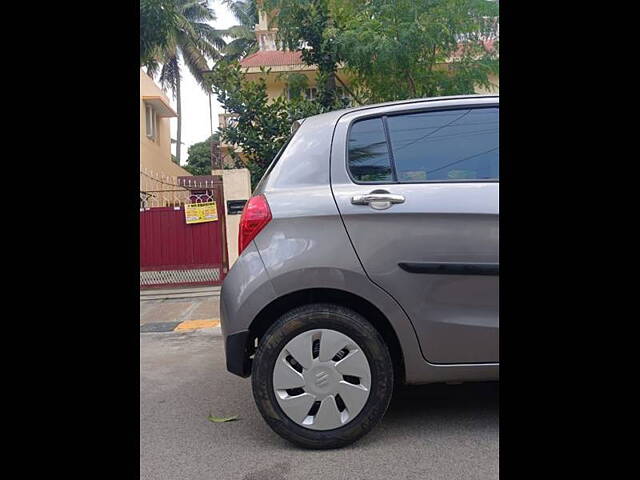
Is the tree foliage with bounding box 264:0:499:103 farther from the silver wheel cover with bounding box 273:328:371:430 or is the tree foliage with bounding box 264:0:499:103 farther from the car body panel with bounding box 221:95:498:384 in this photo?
the silver wheel cover with bounding box 273:328:371:430

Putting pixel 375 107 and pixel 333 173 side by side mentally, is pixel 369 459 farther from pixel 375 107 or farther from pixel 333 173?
pixel 375 107

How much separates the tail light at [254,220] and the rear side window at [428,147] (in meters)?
0.48

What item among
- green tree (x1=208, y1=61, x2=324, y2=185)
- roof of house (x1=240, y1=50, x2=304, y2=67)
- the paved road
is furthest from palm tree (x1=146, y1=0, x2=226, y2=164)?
the paved road

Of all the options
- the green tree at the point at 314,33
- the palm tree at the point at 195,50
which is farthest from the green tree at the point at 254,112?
the palm tree at the point at 195,50

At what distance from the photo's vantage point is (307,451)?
234 centimetres

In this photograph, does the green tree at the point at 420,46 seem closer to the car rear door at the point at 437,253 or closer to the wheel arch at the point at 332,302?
the car rear door at the point at 437,253

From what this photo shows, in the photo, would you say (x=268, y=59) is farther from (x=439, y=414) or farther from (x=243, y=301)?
(x=439, y=414)

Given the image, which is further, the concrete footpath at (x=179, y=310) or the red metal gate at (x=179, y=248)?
the red metal gate at (x=179, y=248)

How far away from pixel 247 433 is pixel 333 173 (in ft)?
4.90

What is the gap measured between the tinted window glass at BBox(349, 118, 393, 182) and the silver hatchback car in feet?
0.25

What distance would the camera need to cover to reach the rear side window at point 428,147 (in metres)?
2.45

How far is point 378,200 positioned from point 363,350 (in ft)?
2.41

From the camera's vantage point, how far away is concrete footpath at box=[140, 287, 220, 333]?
5570 mm
